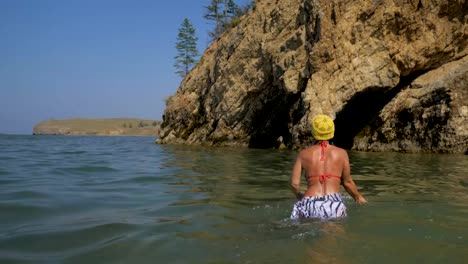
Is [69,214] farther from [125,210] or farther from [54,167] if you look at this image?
[54,167]

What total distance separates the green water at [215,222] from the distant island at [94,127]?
89380 mm

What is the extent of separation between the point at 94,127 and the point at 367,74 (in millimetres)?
107088

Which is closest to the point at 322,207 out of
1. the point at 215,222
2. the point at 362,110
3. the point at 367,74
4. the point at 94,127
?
the point at 215,222

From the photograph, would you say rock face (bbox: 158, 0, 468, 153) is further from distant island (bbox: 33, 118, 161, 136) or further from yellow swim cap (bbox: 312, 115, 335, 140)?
distant island (bbox: 33, 118, 161, 136)

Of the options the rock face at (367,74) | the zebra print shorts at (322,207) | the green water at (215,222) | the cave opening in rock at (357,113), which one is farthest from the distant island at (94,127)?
the zebra print shorts at (322,207)

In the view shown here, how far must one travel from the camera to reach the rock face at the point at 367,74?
19391 mm

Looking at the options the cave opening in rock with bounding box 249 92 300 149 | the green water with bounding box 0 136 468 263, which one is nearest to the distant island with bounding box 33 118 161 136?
the cave opening in rock with bounding box 249 92 300 149

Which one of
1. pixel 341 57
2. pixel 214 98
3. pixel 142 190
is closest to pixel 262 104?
pixel 214 98

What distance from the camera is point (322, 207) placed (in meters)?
5.73

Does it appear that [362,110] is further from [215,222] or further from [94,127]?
[94,127]

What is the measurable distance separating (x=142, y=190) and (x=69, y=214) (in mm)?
2551

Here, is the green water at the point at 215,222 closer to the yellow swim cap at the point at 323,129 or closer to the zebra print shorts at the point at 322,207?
the zebra print shorts at the point at 322,207

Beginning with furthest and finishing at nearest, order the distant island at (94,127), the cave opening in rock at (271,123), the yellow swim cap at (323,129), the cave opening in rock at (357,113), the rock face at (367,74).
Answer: the distant island at (94,127) → the cave opening in rock at (271,123) → the cave opening in rock at (357,113) → the rock face at (367,74) → the yellow swim cap at (323,129)

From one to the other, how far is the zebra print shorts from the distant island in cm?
9344
